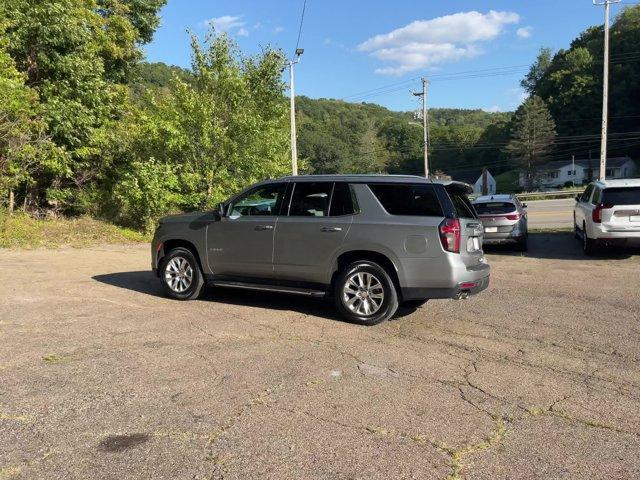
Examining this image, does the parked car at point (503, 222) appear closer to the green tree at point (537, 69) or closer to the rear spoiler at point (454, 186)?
the rear spoiler at point (454, 186)

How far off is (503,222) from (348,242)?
25.9 feet

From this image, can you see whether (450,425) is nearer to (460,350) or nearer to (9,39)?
(460,350)

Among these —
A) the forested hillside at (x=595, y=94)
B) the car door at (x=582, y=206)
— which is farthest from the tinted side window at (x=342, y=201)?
the forested hillside at (x=595, y=94)

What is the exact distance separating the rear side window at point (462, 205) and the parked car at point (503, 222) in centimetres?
657

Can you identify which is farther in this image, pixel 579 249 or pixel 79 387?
pixel 579 249

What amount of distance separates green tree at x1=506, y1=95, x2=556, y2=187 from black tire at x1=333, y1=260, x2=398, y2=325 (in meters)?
94.9


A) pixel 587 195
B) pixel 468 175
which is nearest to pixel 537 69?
pixel 468 175

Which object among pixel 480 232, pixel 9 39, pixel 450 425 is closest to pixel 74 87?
pixel 9 39

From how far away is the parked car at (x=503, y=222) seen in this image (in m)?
13.2

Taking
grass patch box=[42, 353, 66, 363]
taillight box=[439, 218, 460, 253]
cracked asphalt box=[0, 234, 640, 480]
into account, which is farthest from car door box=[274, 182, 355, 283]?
grass patch box=[42, 353, 66, 363]

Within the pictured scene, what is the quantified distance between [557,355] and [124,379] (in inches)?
160

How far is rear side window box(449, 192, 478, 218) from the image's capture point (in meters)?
6.53

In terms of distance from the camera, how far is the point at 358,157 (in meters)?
109

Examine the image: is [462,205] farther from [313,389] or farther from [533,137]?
[533,137]
